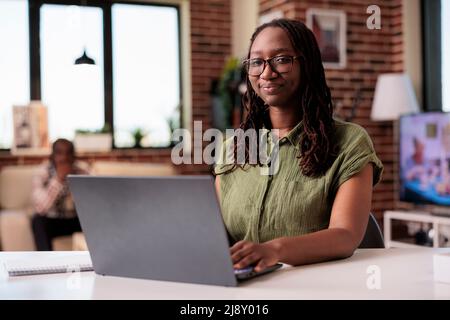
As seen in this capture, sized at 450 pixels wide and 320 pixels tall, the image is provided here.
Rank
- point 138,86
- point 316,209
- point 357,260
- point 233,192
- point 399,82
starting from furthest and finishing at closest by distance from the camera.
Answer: point 138,86
point 399,82
point 233,192
point 316,209
point 357,260

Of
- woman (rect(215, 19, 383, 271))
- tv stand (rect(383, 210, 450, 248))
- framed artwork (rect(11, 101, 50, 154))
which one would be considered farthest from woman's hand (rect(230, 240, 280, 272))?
framed artwork (rect(11, 101, 50, 154))

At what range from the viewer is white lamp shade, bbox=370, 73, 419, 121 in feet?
14.3

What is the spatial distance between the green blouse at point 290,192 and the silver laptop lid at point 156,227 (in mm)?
487

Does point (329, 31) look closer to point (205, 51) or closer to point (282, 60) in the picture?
point (205, 51)

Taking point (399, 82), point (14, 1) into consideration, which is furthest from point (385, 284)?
point (14, 1)

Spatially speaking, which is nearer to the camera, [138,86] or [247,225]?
[247,225]

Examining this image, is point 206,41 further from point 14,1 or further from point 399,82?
point 399,82

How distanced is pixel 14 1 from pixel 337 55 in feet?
8.78

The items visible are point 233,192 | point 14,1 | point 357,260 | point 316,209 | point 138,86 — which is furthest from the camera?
point 138,86

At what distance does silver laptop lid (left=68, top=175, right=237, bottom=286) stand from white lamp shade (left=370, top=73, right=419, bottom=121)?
3.54 meters

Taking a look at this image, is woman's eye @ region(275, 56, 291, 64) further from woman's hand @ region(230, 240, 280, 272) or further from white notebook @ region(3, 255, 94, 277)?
white notebook @ region(3, 255, 94, 277)

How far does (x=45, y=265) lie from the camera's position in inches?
48.4

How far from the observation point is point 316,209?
4.79 feet

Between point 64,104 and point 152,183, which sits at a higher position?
point 64,104
